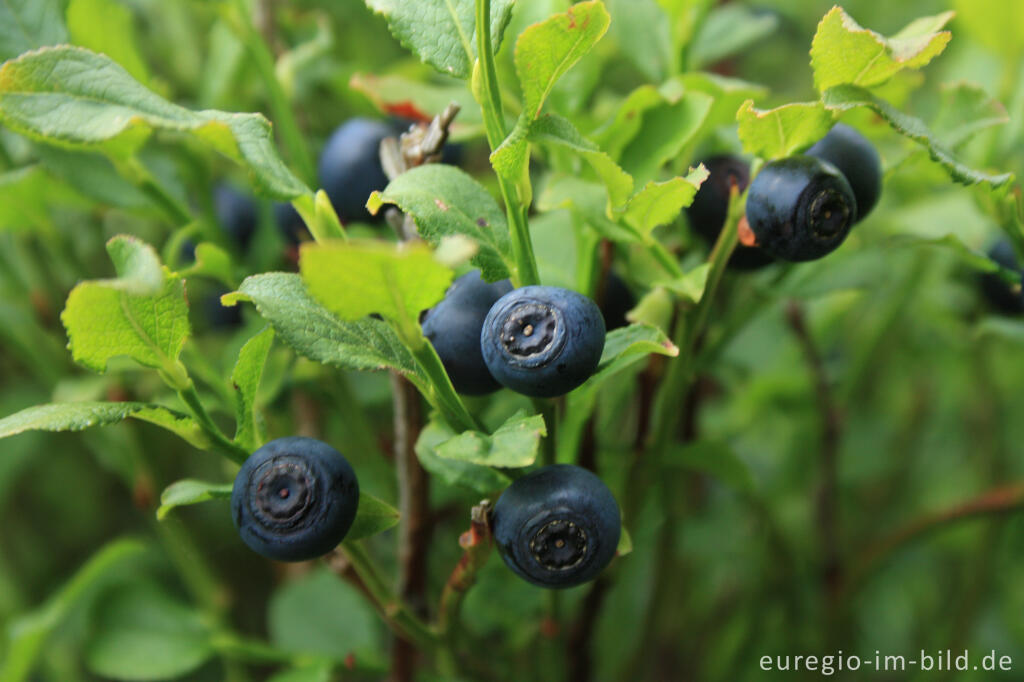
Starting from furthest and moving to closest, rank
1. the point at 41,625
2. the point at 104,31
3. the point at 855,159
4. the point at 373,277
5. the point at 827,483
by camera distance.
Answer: the point at 827,483 → the point at 41,625 → the point at 104,31 → the point at 855,159 → the point at 373,277

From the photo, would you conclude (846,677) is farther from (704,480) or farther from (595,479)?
(595,479)

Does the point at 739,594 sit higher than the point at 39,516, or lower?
lower

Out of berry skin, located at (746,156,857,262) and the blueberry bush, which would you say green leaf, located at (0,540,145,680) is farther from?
berry skin, located at (746,156,857,262)

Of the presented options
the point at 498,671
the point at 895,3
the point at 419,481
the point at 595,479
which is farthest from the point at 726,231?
the point at 895,3

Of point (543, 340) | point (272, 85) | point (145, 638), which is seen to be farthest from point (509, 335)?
point (145, 638)

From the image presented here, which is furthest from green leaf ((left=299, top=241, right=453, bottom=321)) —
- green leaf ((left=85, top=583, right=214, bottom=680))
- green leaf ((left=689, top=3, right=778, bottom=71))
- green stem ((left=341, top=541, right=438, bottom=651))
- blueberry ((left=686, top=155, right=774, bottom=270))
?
green leaf ((left=85, top=583, right=214, bottom=680))

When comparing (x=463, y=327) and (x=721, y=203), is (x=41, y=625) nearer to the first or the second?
(x=463, y=327)
